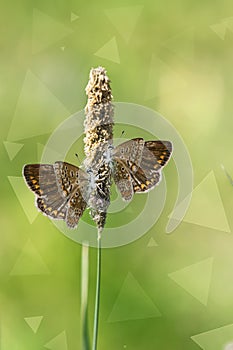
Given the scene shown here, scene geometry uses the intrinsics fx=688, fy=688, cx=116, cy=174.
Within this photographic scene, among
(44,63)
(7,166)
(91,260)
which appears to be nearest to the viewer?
(91,260)

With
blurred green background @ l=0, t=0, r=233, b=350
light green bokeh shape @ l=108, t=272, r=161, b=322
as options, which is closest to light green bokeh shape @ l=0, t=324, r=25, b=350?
blurred green background @ l=0, t=0, r=233, b=350

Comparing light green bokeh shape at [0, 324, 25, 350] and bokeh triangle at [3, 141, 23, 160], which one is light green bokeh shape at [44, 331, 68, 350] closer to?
light green bokeh shape at [0, 324, 25, 350]

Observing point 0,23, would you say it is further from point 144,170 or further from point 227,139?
point 144,170

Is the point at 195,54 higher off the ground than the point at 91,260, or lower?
higher

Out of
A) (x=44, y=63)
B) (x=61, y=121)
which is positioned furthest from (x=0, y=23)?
(x=61, y=121)

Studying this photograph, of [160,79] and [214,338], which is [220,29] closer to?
[160,79]
